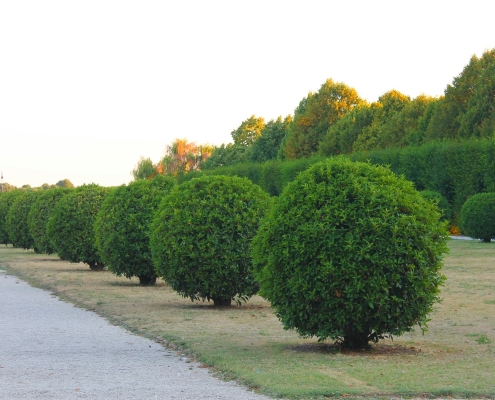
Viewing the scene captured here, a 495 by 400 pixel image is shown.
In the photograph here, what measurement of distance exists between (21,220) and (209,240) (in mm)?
23483

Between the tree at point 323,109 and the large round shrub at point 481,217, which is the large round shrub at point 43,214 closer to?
the large round shrub at point 481,217

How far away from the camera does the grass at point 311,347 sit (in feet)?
25.5

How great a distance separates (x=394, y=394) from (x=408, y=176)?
37.8 m

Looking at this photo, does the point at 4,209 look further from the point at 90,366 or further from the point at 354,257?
the point at 354,257

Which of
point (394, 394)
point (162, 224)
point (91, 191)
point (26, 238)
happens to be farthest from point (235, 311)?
point (26, 238)

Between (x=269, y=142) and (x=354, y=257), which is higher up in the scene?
(x=269, y=142)

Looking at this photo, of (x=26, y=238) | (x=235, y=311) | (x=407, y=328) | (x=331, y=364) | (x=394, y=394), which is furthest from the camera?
(x=26, y=238)

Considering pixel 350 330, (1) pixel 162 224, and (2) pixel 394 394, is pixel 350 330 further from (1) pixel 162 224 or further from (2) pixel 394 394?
(1) pixel 162 224

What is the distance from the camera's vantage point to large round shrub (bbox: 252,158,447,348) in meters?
9.17

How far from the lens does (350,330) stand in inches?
376

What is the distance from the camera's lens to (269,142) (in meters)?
92.9

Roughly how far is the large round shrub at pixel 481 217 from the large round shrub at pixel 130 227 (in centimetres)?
1865

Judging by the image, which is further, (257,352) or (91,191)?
(91,191)

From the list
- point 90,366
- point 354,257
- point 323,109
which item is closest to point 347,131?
point 323,109
